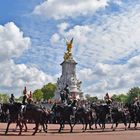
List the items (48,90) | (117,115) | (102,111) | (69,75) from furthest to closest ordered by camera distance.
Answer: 1. (48,90)
2. (69,75)
3. (117,115)
4. (102,111)

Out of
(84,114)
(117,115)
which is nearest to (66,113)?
(84,114)

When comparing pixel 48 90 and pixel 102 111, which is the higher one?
pixel 48 90

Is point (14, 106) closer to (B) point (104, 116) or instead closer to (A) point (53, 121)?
(B) point (104, 116)

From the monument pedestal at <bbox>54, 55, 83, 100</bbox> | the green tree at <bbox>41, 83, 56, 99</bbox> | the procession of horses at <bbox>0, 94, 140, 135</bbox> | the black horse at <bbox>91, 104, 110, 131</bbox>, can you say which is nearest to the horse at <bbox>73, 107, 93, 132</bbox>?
the procession of horses at <bbox>0, 94, 140, 135</bbox>

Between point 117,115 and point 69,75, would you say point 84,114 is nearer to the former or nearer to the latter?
point 117,115

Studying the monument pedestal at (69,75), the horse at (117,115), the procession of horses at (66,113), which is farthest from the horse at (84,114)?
the monument pedestal at (69,75)

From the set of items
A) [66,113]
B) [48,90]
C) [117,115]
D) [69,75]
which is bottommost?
[66,113]

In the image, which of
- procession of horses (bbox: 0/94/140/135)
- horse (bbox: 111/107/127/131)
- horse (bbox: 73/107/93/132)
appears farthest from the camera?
horse (bbox: 111/107/127/131)

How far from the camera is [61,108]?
3156cm

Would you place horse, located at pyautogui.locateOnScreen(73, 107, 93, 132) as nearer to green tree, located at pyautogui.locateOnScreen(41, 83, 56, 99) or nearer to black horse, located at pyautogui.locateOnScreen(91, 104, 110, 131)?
black horse, located at pyautogui.locateOnScreen(91, 104, 110, 131)

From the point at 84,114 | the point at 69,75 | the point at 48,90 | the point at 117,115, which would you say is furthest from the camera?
the point at 48,90

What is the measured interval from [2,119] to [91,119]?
48.5 ft

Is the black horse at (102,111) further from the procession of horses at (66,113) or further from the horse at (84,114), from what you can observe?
the horse at (84,114)

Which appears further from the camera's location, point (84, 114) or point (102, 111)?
point (102, 111)
